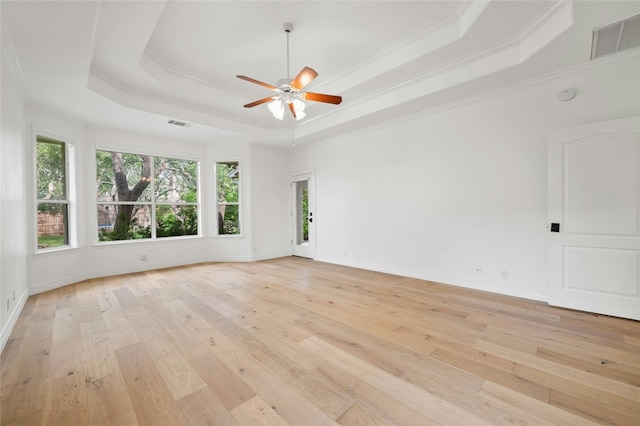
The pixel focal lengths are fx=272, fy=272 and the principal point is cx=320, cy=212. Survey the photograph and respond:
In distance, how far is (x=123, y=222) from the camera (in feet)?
17.6

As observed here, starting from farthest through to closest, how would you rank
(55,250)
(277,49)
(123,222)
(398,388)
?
(123,222), (55,250), (277,49), (398,388)

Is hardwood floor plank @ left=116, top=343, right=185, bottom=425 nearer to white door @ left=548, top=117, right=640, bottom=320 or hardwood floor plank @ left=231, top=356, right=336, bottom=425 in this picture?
hardwood floor plank @ left=231, top=356, right=336, bottom=425

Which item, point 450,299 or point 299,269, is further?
point 299,269

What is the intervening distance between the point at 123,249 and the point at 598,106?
753 centimetres

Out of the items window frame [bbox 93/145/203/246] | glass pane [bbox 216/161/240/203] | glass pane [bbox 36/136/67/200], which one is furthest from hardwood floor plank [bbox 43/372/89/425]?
glass pane [bbox 216/161/240/203]

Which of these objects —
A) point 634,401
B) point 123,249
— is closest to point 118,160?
point 123,249

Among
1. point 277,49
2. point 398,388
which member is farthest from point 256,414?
point 277,49

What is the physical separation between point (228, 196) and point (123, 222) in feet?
6.89

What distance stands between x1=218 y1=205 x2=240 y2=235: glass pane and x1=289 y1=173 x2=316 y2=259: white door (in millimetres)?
1387

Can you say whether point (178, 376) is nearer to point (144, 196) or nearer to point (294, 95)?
point (294, 95)

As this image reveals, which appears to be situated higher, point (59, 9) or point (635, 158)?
point (59, 9)

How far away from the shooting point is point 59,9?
2.14m

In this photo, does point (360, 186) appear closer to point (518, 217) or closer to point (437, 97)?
point (437, 97)

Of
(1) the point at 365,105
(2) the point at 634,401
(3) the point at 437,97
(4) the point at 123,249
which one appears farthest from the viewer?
(4) the point at 123,249
